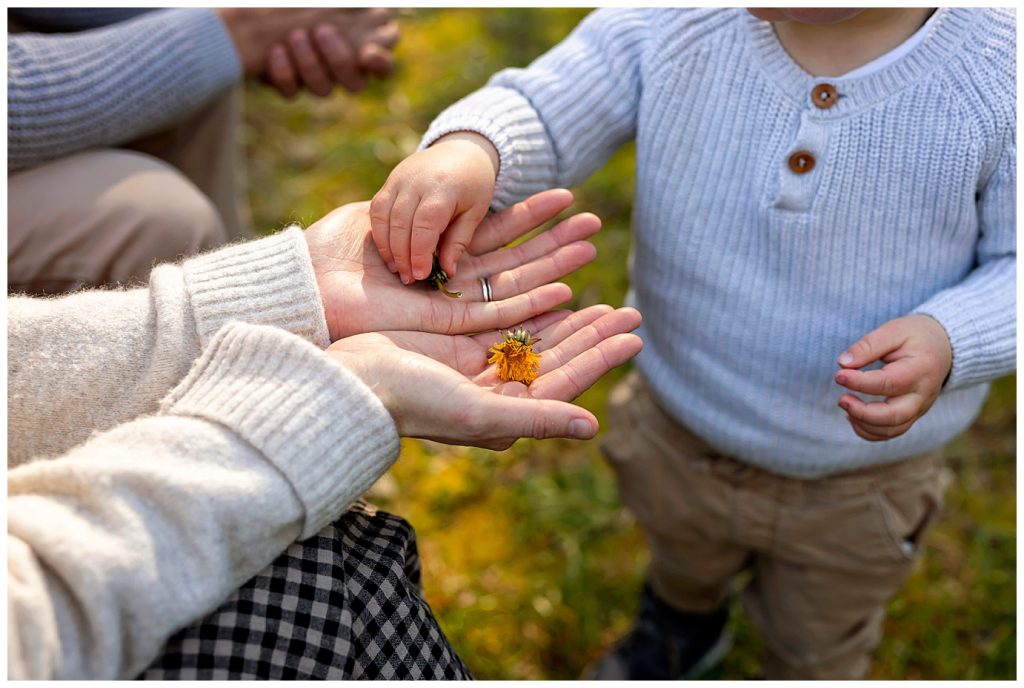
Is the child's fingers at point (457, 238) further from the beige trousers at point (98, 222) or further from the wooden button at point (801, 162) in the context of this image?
the beige trousers at point (98, 222)

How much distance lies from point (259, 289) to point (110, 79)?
0.86 meters

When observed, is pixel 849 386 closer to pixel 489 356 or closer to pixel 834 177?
pixel 834 177

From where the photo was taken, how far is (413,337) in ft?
4.41

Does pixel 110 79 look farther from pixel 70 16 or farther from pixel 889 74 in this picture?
pixel 889 74

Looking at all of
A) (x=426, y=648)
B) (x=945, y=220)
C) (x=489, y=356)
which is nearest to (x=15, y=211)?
(x=489, y=356)

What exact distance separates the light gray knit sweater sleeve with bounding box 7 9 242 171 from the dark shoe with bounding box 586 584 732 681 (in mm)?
1527

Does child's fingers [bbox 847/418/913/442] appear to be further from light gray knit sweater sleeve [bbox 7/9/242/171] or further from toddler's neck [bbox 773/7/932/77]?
light gray knit sweater sleeve [bbox 7/9/242/171]

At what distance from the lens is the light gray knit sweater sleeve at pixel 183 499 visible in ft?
2.97

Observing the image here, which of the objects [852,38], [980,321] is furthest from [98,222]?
[980,321]

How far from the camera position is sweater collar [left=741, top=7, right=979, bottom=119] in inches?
52.2

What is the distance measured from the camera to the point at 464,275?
1455mm

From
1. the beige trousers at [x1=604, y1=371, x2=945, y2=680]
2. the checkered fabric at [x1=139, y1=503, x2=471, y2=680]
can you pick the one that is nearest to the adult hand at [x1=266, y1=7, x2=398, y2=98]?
the beige trousers at [x1=604, y1=371, x2=945, y2=680]

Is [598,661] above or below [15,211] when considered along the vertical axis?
below

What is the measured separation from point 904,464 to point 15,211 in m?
1.73
